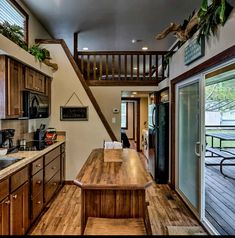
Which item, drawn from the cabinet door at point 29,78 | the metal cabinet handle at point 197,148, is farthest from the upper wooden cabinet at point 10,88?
the metal cabinet handle at point 197,148

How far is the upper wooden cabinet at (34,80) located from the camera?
3.93m

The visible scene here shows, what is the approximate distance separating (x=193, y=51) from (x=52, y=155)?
8.92 ft

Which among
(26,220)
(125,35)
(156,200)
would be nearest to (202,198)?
(156,200)

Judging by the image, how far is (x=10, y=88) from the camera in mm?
3318

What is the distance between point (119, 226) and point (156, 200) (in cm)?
259

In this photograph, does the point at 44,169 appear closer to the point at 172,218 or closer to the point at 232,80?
the point at 172,218

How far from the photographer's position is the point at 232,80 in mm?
4059

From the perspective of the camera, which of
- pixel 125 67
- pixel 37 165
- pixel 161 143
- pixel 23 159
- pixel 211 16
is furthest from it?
pixel 125 67

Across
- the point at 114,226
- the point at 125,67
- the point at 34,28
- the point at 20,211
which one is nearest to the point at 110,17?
the point at 125,67

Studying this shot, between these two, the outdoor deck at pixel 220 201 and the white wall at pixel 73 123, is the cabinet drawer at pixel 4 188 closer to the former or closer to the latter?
the outdoor deck at pixel 220 201

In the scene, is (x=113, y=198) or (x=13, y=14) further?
(x=13, y=14)

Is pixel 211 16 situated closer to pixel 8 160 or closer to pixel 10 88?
pixel 10 88

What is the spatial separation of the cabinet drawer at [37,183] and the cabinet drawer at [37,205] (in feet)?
0.23

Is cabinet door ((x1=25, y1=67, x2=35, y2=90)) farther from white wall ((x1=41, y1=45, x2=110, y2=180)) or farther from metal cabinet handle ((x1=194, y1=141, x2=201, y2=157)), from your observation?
metal cabinet handle ((x1=194, y1=141, x2=201, y2=157))
